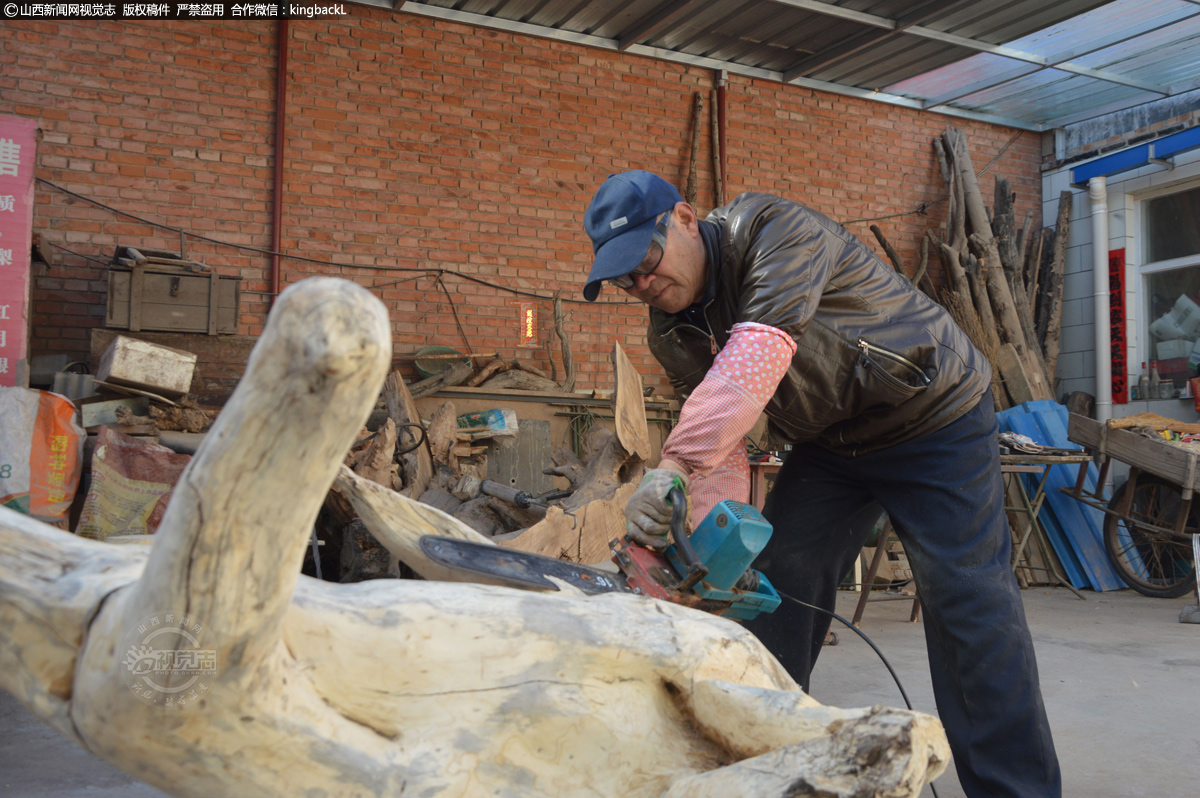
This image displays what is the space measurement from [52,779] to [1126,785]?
328cm

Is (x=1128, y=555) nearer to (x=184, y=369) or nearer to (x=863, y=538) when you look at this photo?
(x=863, y=538)

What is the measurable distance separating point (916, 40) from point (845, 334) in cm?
707

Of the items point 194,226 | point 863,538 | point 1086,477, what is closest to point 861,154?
point 1086,477

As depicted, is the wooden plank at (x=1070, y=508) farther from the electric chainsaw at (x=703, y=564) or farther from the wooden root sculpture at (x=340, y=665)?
the wooden root sculpture at (x=340, y=665)

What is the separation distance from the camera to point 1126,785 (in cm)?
272

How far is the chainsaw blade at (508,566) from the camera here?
1559 mm

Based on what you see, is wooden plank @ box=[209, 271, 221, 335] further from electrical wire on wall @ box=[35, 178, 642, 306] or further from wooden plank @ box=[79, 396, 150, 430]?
wooden plank @ box=[79, 396, 150, 430]

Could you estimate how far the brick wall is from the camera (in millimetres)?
6676

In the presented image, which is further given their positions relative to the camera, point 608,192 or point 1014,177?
point 1014,177

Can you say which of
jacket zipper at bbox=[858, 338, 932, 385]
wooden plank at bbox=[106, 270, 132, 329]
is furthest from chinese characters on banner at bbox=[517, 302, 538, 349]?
jacket zipper at bbox=[858, 338, 932, 385]

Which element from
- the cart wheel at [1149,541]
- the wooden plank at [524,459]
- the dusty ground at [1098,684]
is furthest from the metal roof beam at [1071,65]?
the wooden plank at [524,459]

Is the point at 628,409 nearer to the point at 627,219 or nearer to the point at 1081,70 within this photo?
the point at 627,219

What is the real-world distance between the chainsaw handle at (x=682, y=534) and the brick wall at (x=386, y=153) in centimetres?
578

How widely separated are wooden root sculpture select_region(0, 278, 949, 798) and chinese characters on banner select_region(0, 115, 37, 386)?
491 cm
